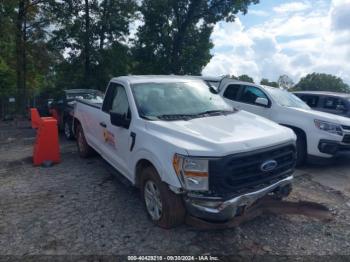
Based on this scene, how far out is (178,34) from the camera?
24562 mm

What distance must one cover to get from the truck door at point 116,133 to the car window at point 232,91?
4.23m

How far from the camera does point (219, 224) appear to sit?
3.71m

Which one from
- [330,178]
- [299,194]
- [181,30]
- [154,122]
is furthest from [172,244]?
[181,30]

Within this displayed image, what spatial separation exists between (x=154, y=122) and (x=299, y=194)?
297cm

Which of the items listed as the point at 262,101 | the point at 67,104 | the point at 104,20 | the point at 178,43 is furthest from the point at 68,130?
the point at 178,43

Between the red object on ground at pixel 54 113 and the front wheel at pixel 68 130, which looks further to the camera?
the red object on ground at pixel 54 113

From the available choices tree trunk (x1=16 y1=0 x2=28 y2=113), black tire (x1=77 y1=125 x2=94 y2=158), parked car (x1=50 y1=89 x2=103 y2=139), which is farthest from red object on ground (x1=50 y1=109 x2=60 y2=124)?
tree trunk (x1=16 y1=0 x2=28 y2=113)

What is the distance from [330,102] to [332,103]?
0.07 metres

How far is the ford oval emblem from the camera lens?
3816 mm

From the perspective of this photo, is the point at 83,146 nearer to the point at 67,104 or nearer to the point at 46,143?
the point at 46,143

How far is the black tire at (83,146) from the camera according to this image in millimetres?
7456

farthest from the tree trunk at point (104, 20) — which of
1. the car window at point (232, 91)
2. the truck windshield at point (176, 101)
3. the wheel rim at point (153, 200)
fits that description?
the wheel rim at point (153, 200)

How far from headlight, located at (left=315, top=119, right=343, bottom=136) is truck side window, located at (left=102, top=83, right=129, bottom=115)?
430 cm

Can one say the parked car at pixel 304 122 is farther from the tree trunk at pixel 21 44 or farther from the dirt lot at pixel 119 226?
the tree trunk at pixel 21 44
